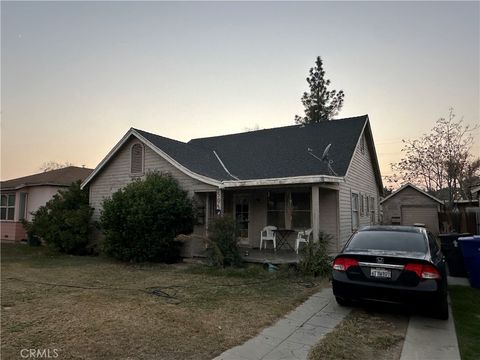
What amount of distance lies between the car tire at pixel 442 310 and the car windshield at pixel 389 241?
0.84m

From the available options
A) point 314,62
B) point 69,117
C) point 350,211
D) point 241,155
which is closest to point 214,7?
point 241,155

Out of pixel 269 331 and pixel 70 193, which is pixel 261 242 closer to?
pixel 269 331

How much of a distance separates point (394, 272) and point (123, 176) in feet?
40.3

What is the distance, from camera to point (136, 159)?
1434 centimetres

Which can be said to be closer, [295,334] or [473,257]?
[295,334]

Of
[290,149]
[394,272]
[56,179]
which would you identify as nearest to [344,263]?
[394,272]

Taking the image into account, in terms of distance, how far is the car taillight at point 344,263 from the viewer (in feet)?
18.7

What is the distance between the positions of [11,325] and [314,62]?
37419 millimetres

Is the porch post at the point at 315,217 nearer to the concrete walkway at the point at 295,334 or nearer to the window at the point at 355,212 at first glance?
the concrete walkway at the point at 295,334

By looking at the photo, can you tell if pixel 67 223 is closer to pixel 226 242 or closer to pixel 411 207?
pixel 226 242

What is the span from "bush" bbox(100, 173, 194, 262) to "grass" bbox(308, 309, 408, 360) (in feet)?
24.8

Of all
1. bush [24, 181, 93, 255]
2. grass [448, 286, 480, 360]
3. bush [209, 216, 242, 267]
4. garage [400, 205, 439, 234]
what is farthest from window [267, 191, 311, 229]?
garage [400, 205, 439, 234]

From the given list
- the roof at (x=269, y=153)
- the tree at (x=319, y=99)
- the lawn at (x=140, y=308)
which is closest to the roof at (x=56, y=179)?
the roof at (x=269, y=153)

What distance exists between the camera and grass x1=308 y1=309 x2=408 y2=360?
4172 millimetres
